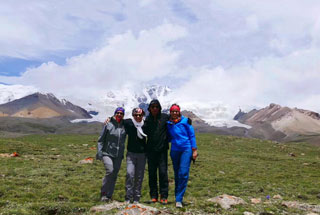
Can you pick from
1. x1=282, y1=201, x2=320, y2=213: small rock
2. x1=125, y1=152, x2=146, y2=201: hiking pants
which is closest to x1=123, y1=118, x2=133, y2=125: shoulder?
x1=125, y1=152, x2=146, y2=201: hiking pants

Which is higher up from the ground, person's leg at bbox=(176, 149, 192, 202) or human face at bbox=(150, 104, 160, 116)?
human face at bbox=(150, 104, 160, 116)

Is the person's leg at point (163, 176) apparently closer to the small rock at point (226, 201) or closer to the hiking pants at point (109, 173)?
the hiking pants at point (109, 173)

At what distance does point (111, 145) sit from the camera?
12.4m

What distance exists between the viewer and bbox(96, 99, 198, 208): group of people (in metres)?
12.0

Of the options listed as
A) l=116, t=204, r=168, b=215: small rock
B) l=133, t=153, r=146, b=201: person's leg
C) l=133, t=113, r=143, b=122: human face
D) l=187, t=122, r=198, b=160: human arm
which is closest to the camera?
l=116, t=204, r=168, b=215: small rock

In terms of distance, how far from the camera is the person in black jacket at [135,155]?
12.1 m

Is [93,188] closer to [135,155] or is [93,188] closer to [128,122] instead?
[135,155]

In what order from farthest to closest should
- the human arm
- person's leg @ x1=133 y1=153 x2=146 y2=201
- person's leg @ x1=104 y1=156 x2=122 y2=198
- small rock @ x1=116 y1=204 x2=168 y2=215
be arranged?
person's leg @ x1=104 y1=156 x2=122 y2=198, person's leg @ x1=133 y1=153 x2=146 y2=201, the human arm, small rock @ x1=116 y1=204 x2=168 y2=215

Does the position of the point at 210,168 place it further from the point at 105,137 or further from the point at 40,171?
the point at 105,137

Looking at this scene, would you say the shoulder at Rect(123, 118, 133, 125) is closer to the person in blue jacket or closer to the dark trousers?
the dark trousers

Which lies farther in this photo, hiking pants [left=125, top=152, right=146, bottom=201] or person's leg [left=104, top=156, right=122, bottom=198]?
person's leg [left=104, top=156, right=122, bottom=198]

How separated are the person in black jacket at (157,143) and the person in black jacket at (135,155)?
12.0 inches

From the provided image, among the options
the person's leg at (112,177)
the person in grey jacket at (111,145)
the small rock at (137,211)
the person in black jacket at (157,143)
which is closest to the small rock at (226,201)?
the person in black jacket at (157,143)

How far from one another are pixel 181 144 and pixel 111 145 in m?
3.09
